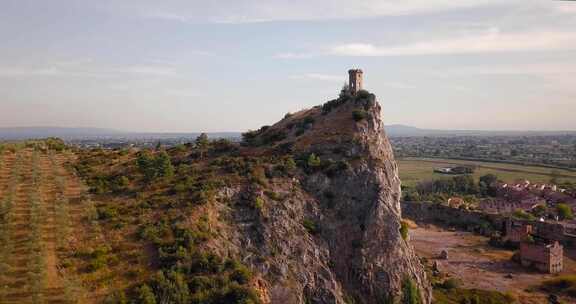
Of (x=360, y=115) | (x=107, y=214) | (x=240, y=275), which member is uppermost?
(x=360, y=115)

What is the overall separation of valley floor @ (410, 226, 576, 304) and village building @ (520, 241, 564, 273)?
1.43m

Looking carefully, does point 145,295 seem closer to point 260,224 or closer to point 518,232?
point 260,224

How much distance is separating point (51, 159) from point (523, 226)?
7048 centimetres

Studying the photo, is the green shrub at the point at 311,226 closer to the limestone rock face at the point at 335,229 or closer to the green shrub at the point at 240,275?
the limestone rock face at the point at 335,229

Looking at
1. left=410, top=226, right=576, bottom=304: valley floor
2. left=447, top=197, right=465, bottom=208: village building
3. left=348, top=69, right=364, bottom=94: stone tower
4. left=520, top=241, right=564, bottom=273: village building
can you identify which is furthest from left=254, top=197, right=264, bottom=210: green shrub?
left=447, top=197, right=465, bottom=208: village building

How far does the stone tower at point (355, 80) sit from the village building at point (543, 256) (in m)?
31.5

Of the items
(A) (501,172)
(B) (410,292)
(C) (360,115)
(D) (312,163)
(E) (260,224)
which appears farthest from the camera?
(A) (501,172)

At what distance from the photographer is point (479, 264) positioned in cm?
6309

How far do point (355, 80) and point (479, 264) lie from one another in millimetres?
30471

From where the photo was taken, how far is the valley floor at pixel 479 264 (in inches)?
2117

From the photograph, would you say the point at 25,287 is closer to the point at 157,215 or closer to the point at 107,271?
the point at 107,271

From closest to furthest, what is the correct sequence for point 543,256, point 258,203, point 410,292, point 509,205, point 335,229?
point 258,203
point 410,292
point 335,229
point 543,256
point 509,205

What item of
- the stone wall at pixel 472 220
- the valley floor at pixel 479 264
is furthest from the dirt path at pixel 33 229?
the stone wall at pixel 472 220


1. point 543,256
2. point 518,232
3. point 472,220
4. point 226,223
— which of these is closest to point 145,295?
point 226,223
